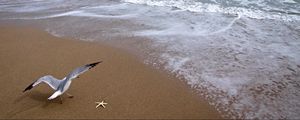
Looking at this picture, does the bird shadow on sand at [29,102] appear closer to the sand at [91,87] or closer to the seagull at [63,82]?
the sand at [91,87]

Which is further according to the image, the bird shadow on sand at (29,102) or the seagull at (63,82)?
the bird shadow on sand at (29,102)

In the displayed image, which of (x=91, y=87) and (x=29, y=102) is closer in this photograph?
(x=29, y=102)

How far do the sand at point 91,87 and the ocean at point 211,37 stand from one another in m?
0.37

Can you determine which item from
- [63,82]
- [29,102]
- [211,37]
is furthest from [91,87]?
[211,37]

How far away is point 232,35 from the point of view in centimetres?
741

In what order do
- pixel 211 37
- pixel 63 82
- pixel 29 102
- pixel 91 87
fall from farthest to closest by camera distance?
pixel 211 37 → pixel 91 87 → pixel 29 102 → pixel 63 82

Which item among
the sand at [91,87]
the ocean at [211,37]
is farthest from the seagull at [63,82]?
the ocean at [211,37]

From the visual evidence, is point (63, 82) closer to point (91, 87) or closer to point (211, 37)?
point (91, 87)

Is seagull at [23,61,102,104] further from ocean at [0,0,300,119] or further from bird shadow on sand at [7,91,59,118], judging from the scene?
ocean at [0,0,300,119]

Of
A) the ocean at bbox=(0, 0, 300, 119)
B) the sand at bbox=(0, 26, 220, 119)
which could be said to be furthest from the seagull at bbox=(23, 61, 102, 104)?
the ocean at bbox=(0, 0, 300, 119)

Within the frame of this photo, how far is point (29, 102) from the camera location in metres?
4.59

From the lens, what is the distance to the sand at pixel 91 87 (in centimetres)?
441

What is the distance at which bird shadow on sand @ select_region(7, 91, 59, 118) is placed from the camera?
14.6 feet

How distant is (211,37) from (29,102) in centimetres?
433
